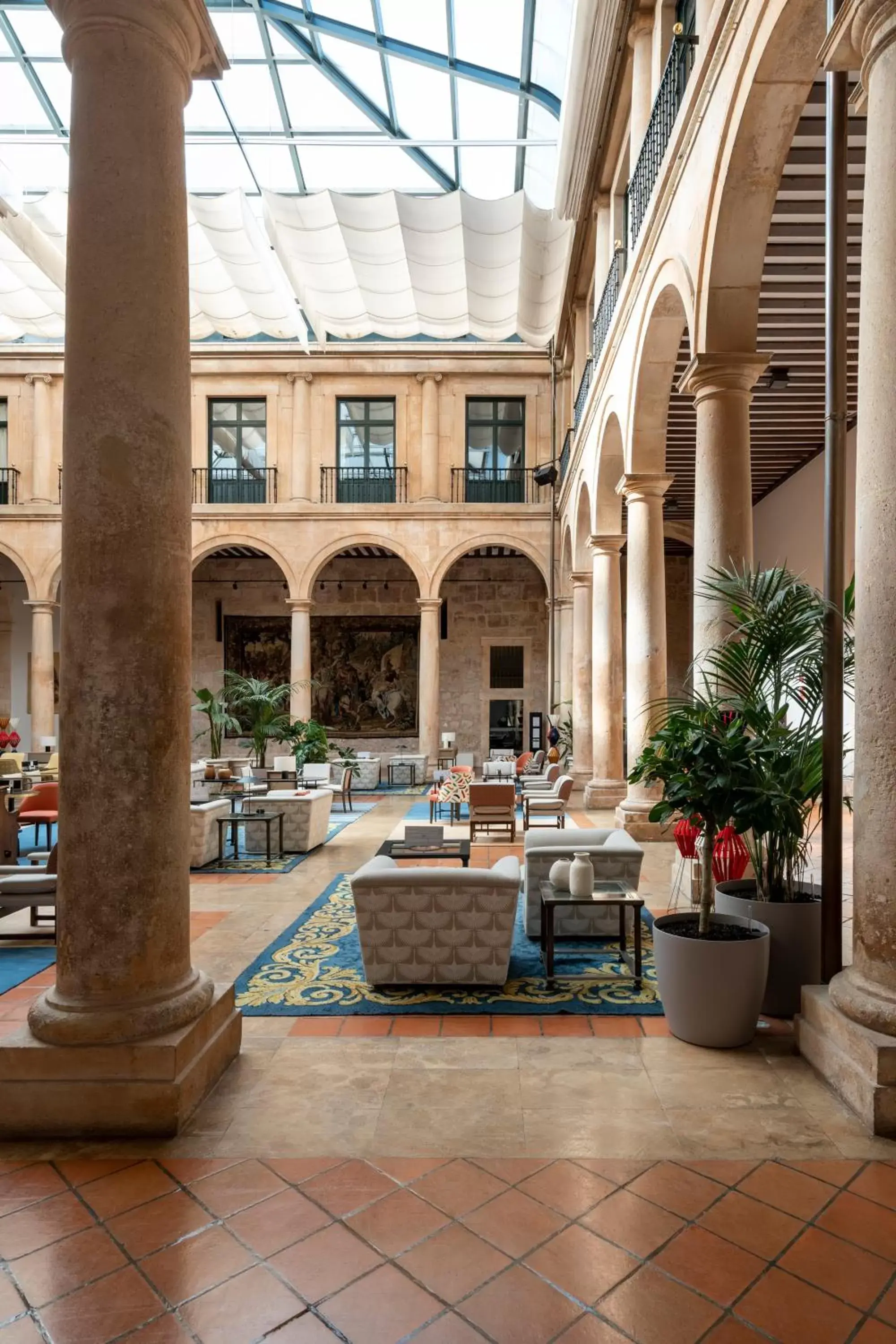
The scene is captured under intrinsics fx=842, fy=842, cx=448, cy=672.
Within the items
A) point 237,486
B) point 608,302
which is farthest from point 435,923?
point 237,486

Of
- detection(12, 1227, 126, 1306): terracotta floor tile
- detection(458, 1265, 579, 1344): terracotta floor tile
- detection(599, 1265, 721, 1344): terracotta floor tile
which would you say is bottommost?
detection(12, 1227, 126, 1306): terracotta floor tile

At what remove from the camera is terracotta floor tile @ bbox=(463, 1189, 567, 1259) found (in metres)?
2.14

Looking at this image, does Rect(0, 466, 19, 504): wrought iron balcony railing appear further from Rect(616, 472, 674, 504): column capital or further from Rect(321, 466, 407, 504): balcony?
Rect(616, 472, 674, 504): column capital

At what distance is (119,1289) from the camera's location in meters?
1.98

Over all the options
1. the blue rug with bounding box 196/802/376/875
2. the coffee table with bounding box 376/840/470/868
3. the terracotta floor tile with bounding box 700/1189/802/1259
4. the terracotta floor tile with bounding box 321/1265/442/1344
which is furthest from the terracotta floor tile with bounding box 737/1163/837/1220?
the blue rug with bounding box 196/802/376/875

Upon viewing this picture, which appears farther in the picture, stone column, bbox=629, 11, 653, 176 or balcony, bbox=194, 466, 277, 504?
balcony, bbox=194, 466, 277, 504

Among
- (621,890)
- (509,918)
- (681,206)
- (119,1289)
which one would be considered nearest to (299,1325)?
(119,1289)

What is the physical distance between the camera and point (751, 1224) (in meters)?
2.21

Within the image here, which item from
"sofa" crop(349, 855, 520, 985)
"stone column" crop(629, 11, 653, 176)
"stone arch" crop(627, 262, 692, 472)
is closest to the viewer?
"sofa" crop(349, 855, 520, 985)

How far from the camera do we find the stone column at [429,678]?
15.9 meters

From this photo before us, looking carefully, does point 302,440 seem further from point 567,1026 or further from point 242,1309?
point 242,1309

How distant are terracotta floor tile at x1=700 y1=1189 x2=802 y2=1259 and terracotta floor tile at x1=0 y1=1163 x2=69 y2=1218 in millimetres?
1811

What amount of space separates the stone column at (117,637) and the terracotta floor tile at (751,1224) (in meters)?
1.63

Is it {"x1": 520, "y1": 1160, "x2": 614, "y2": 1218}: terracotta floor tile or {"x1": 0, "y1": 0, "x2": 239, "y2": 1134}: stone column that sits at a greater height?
{"x1": 0, "y1": 0, "x2": 239, "y2": 1134}: stone column
